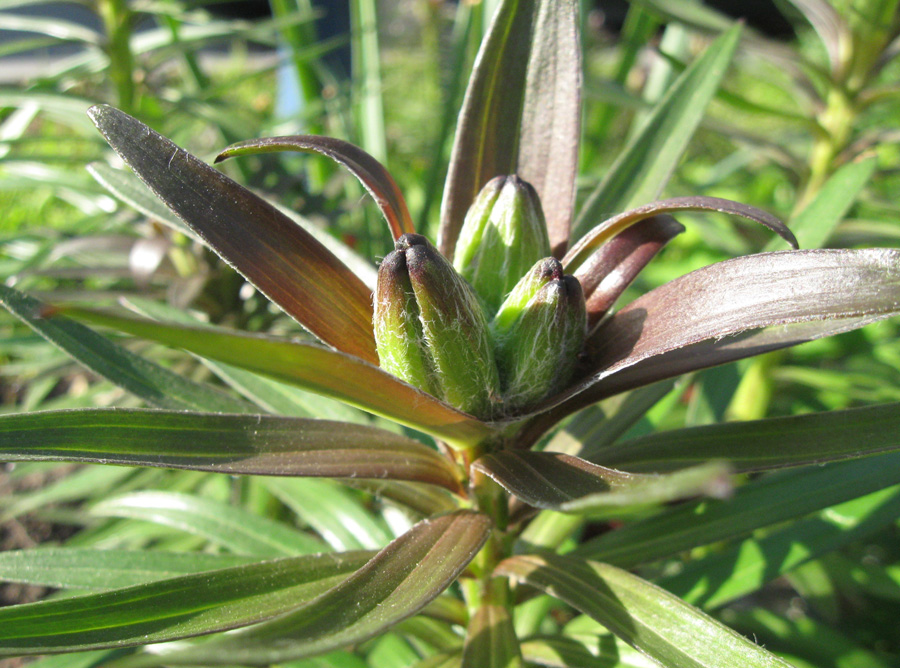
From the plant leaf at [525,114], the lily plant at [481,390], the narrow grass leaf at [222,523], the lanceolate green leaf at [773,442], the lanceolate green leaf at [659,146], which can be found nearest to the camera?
the lily plant at [481,390]

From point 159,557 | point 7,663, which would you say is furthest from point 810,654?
point 7,663

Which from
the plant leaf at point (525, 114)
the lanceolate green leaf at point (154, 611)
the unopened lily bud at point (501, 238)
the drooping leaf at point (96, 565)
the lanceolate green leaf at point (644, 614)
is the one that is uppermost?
the plant leaf at point (525, 114)

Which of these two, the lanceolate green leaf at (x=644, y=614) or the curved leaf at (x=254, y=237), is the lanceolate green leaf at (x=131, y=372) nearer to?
the curved leaf at (x=254, y=237)

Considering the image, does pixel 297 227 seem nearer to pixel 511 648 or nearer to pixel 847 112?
pixel 511 648

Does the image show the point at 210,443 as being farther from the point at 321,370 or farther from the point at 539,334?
the point at 539,334

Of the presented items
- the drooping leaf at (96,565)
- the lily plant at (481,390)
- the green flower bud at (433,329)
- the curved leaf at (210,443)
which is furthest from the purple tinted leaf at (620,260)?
Answer: the drooping leaf at (96,565)

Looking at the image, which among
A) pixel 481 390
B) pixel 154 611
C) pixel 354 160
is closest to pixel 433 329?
pixel 481 390
